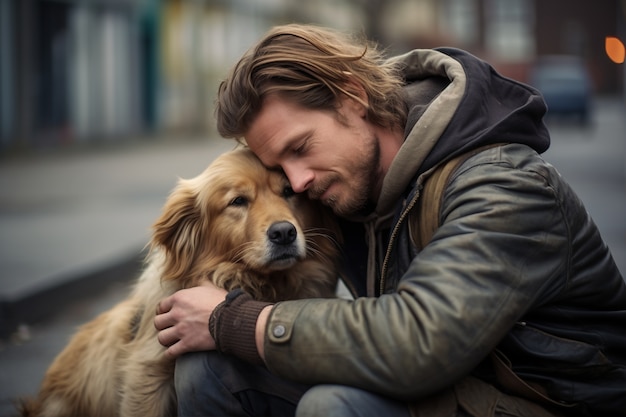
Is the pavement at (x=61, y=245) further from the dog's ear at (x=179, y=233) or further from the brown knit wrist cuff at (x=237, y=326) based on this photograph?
the brown knit wrist cuff at (x=237, y=326)

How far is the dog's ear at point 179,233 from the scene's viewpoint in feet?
11.6

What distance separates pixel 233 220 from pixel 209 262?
7.4 inches

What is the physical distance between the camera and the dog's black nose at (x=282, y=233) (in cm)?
338

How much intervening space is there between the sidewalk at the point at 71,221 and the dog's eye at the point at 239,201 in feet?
9.85

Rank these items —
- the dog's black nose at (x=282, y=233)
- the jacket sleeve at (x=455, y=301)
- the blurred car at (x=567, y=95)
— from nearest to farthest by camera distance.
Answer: the jacket sleeve at (x=455, y=301)
the dog's black nose at (x=282, y=233)
the blurred car at (x=567, y=95)

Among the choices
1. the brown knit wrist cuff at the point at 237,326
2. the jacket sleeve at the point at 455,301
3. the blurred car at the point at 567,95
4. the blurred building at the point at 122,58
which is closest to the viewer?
the jacket sleeve at the point at 455,301

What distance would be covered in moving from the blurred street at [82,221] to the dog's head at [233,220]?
136cm

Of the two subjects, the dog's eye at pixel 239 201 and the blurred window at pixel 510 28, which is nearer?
the dog's eye at pixel 239 201

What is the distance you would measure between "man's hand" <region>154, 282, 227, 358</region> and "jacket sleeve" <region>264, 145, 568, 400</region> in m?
0.41

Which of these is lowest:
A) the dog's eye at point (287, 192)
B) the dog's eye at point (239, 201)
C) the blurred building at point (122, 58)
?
the blurred building at point (122, 58)

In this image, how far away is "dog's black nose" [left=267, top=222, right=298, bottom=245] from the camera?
3.38 m

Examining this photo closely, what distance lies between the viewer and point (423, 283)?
7.92ft

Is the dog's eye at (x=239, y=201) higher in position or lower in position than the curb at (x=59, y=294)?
higher

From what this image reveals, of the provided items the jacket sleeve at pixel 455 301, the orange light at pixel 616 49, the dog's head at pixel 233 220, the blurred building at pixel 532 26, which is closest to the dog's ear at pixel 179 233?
the dog's head at pixel 233 220
